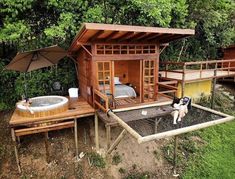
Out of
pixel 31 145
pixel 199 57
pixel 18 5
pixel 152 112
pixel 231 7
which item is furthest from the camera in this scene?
pixel 199 57

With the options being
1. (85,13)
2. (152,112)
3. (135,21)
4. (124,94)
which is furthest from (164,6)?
(152,112)

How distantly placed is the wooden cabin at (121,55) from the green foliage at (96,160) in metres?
1.78

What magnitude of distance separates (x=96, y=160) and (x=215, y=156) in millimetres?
4781

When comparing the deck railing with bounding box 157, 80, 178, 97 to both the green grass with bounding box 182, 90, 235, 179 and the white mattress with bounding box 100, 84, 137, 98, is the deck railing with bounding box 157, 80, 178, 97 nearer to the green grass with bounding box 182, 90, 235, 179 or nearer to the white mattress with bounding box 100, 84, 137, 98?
the white mattress with bounding box 100, 84, 137, 98

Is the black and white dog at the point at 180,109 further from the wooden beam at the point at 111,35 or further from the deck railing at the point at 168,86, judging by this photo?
the wooden beam at the point at 111,35

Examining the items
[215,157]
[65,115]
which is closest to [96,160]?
[65,115]

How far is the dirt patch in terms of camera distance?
620 cm

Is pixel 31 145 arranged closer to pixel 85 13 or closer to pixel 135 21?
pixel 85 13

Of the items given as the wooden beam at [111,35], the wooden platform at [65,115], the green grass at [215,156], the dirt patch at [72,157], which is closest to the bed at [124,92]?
the wooden platform at [65,115]

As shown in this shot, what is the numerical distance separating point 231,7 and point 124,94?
31.9 feet

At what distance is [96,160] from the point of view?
6703 millimetres

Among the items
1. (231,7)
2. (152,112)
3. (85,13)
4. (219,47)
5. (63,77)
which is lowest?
(152,112)

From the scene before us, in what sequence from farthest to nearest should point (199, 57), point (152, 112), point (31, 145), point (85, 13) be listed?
1. point (199, 57)
2. point (85, 13)
3. point (31, 145)
4. point (152, 112)

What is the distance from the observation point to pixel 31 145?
22.0 ft
